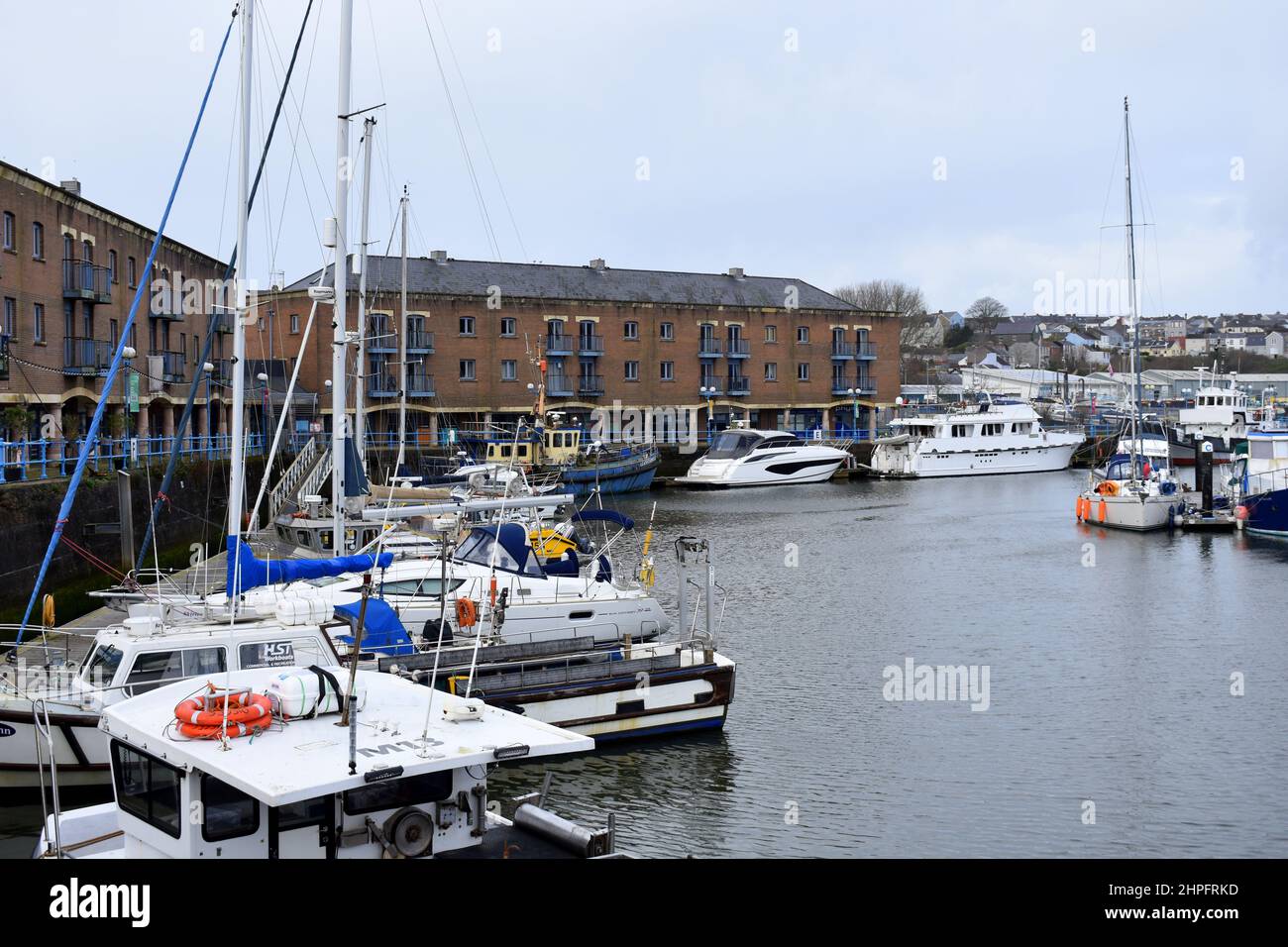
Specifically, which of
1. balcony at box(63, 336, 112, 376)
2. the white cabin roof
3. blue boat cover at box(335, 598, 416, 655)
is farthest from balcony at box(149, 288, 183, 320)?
the white cabin roof

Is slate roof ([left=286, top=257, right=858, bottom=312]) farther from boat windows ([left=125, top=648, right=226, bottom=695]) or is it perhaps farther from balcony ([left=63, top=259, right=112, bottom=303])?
boat windows ([left=125, top=648, right=226, bottom=695])

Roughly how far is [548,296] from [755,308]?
48.6 feet

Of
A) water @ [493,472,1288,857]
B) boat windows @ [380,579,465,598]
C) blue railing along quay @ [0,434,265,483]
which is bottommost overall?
water @ [493,472,1288,857]

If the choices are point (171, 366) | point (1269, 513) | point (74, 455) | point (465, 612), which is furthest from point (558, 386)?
point (465, 612)

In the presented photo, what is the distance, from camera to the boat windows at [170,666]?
51.2 feet

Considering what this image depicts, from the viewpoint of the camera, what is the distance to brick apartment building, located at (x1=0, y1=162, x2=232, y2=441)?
116ft

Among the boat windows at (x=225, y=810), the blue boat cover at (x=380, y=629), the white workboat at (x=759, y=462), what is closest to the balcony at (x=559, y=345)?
the white workboat at (x=759, y=462)

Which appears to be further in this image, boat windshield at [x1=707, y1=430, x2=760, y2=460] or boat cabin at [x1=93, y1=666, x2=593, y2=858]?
boat windshield at [x1=707, y1=430, x2=760, y2=460]

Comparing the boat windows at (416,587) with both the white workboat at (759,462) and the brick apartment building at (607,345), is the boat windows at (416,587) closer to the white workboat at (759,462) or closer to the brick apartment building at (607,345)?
the brick apartment building at (607,345)

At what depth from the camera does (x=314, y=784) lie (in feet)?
28.6

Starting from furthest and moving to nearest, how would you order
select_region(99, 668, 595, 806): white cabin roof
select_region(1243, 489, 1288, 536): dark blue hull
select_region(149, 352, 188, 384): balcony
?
select_region(149, 352, 188, 384): balcony → select_region(1243, 489, 1288, 536): dark blue hull → select_region(99, 668, 595, 806): white cabin roof

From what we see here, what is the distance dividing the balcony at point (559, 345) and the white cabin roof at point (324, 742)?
Result: 62.8 m

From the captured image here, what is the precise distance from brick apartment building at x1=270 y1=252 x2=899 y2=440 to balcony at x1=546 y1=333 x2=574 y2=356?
A: 3.3 inches

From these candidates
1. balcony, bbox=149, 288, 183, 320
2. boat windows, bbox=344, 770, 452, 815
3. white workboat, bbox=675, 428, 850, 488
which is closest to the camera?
boat windows, bbox=344, 770, 452, 815
